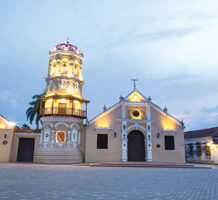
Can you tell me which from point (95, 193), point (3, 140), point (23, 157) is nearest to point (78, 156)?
point (23, 157)

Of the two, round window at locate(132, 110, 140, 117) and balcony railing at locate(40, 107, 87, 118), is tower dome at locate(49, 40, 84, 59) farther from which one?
round window at locate(132, 110, 140, 117)

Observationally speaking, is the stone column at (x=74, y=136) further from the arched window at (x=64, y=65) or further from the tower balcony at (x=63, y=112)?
the arched window at (x=64, y=65)

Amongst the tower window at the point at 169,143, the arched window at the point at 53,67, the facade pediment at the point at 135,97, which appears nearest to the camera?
the tower window at the point at 169,143

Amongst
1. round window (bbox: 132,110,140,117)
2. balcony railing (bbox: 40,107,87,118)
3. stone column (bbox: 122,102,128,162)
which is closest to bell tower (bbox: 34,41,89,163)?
balcony railing (bbox: 40,107,87,118)

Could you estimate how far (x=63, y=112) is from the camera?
2431cm

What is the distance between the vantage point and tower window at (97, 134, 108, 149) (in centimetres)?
2372

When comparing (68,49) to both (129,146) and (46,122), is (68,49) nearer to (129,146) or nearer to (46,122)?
(46,122)

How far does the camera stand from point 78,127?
24.0 m

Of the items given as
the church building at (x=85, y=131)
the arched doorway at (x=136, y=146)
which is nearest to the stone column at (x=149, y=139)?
the church building at (x=85, y=131)

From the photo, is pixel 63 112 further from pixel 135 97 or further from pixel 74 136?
pixel 135 97

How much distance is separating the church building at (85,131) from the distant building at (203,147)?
4.92m

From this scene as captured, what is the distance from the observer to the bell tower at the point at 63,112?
2262 cm

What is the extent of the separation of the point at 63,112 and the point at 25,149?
261 inches

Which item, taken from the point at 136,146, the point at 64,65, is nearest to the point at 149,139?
the point at 136,146
